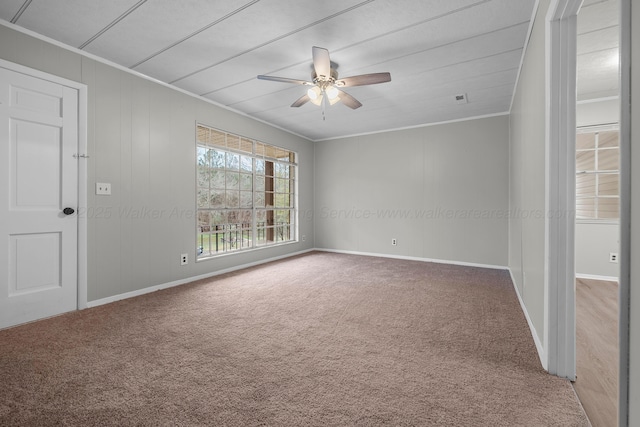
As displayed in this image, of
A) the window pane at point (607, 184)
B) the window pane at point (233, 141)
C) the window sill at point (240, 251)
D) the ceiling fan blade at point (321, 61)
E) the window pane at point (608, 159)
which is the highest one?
the ceiling fan blade at point (321, 61)

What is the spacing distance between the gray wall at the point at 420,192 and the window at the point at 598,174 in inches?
36.3

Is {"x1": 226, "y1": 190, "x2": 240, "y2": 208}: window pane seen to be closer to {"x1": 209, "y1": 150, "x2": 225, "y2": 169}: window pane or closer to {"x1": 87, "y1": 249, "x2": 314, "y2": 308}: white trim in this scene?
{"x1": 209, "y1": 150, "x2": 225, "y2": 169}: window pane

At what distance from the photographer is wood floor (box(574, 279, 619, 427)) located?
1418mm

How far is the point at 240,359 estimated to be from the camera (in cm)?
187

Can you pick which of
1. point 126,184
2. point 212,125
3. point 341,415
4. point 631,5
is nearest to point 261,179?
point 212,125

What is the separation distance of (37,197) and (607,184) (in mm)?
6494

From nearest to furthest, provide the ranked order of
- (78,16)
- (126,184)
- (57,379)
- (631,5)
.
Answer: (631,5), (57,379), (78,16), (126,184)

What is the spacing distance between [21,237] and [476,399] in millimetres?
3515

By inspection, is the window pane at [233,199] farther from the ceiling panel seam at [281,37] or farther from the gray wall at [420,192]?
the gray wall at [420,192]

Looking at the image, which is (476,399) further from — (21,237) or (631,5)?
(21,237)

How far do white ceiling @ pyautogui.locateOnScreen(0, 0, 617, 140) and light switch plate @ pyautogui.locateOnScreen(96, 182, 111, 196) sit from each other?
125cm

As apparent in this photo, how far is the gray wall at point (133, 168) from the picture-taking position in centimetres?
281

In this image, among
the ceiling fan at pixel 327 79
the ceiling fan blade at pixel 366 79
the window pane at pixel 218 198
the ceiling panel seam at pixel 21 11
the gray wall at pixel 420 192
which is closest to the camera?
the ceiling panel seam at pixel 21 11

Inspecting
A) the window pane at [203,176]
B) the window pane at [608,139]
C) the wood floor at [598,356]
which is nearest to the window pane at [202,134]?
the window pane at [203,176]
